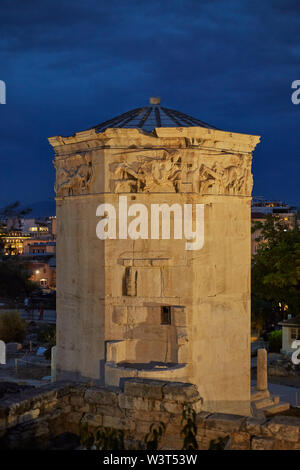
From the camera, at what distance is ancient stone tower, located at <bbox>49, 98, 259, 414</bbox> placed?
40.2ft

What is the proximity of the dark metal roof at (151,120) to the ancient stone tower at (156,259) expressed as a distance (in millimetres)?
105

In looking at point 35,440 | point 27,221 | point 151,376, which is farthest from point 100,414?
point 27,221

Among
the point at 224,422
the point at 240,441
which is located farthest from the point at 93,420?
the point at 240,441

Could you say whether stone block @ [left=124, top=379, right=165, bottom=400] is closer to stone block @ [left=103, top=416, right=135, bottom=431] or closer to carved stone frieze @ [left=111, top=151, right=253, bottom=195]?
stone block @ [left=103, top=416, right=135, bottom=431]

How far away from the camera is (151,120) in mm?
13656

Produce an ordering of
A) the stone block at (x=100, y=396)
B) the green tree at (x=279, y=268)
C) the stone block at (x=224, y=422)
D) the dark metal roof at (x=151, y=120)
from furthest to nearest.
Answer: the green tree at (x=279, y=268) < the dark metal roof at (x=151, y=120) < the stone block at (x=100, y=396) < the stone block at (x=224, y=422)

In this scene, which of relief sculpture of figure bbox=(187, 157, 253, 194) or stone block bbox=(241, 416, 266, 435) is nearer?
stone block bbox=(241, 416, 266, 435)

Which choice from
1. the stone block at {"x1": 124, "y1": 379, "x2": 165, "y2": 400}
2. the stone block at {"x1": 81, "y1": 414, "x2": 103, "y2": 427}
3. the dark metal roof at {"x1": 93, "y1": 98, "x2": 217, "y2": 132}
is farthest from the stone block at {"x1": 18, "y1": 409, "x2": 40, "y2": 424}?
the dark metal roof at {"x1": 93, "y1": 98, "x2": 217, "y2": 132}

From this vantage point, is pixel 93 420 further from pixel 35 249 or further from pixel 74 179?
pixel 35 249

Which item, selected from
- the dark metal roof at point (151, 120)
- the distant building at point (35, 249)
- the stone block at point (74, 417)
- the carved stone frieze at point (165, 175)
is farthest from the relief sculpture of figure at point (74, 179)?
the distant building at point (35, 249)

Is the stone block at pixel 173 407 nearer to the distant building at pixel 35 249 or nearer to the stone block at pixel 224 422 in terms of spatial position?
the stone block at pixel 224 422

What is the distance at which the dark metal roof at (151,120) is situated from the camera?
13273 mm

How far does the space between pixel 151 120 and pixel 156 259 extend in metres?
3.66

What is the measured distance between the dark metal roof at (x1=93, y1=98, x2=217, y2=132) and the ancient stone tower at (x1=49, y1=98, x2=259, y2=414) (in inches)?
4.1
